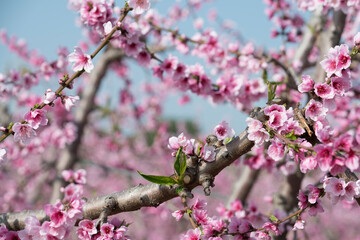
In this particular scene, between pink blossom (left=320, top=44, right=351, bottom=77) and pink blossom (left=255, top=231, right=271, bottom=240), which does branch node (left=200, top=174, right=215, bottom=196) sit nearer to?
pink blossom (left=255, top=231, right=271, bottom=240)

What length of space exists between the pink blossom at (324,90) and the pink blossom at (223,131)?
1.61ft

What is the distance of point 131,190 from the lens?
1.92 metres

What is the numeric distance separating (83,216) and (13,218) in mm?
453

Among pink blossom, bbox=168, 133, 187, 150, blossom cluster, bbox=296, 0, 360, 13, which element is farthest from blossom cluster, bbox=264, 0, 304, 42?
pink blossom, bbox=168, 133, 187, 150

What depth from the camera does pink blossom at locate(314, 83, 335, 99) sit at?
1.70m

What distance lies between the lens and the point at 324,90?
1722 millimetres

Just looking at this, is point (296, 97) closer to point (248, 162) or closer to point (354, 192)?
point (248, 162)

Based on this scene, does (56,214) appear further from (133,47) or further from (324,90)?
(324,90)

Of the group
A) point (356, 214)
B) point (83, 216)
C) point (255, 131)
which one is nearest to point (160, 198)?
point (83, 216)

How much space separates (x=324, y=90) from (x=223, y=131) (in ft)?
1.86

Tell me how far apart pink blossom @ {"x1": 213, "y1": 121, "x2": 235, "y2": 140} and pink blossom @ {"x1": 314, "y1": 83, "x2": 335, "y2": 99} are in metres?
0.49

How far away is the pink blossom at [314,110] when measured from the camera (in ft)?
5.51

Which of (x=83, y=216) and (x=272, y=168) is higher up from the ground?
(x=272, y=168)

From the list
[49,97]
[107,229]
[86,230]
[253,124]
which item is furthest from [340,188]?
[49,97]
